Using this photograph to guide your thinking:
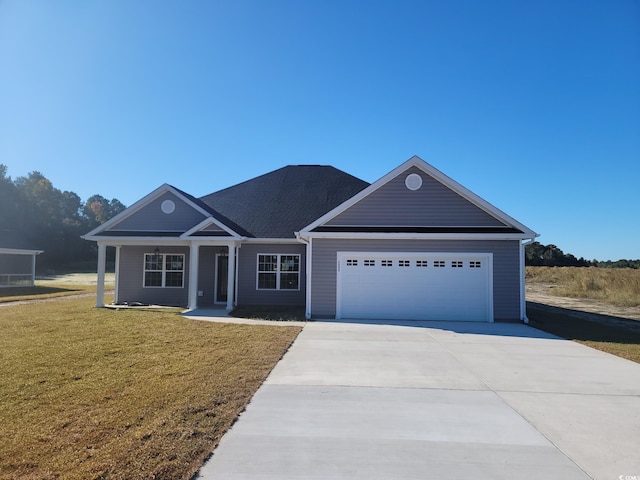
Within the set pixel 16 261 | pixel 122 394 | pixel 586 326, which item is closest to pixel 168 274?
pixel 122 394

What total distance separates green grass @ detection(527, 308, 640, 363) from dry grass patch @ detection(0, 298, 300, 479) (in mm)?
7545

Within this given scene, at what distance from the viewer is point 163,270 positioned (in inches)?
655

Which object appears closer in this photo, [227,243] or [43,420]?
[43,420]

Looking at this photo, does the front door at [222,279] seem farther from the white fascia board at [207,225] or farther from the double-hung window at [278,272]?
the white fascia board at [207,225]

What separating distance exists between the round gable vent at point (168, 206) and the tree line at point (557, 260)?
2097 inches

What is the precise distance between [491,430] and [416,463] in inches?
50.7

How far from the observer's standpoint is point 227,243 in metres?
14.7

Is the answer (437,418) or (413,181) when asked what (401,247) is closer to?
(413,181)

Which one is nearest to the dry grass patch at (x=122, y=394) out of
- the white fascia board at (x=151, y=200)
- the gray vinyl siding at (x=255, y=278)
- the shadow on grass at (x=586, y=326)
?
the gray vinyl siding at (x=255, y=278)

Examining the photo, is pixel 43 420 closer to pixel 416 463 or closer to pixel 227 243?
pixel 416 463

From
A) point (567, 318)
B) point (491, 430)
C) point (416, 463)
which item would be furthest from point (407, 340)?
point (567, 318)

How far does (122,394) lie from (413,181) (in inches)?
438

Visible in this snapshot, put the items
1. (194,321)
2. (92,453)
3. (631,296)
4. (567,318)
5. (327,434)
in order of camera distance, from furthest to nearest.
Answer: (631,296) → (567,318) → (194,321) → (327,434) → (92,453)

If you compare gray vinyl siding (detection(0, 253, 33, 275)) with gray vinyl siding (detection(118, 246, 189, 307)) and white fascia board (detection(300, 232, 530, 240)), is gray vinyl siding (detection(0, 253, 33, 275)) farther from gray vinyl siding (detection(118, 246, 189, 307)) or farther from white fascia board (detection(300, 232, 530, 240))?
white fascia board (detection(300, 232, 530, 240))
